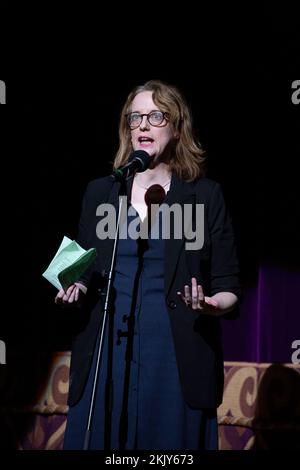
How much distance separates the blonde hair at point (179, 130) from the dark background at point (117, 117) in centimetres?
148

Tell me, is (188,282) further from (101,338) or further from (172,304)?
(101,338)

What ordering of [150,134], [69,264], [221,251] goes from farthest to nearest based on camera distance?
1. [150,134]
2. [221,251]
3. [69,264]

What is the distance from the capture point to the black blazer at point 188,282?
2.43m

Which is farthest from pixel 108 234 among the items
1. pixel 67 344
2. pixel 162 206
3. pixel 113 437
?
pixel 67 344

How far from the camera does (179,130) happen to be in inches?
112

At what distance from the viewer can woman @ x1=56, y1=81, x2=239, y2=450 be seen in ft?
7.95

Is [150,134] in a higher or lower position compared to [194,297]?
higher

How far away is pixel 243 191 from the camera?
432cm

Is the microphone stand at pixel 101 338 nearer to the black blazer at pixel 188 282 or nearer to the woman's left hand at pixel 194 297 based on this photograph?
the black blazer at pixel 188 282

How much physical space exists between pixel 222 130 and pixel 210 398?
2311 mm

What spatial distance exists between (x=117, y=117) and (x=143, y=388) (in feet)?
8.54

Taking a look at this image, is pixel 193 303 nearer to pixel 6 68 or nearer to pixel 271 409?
pixel 271 409

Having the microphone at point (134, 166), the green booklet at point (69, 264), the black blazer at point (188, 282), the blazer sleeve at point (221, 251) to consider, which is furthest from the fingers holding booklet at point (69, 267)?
the blazer sleeve at point (221, 251)

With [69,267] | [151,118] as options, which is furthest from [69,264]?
[151,118]
